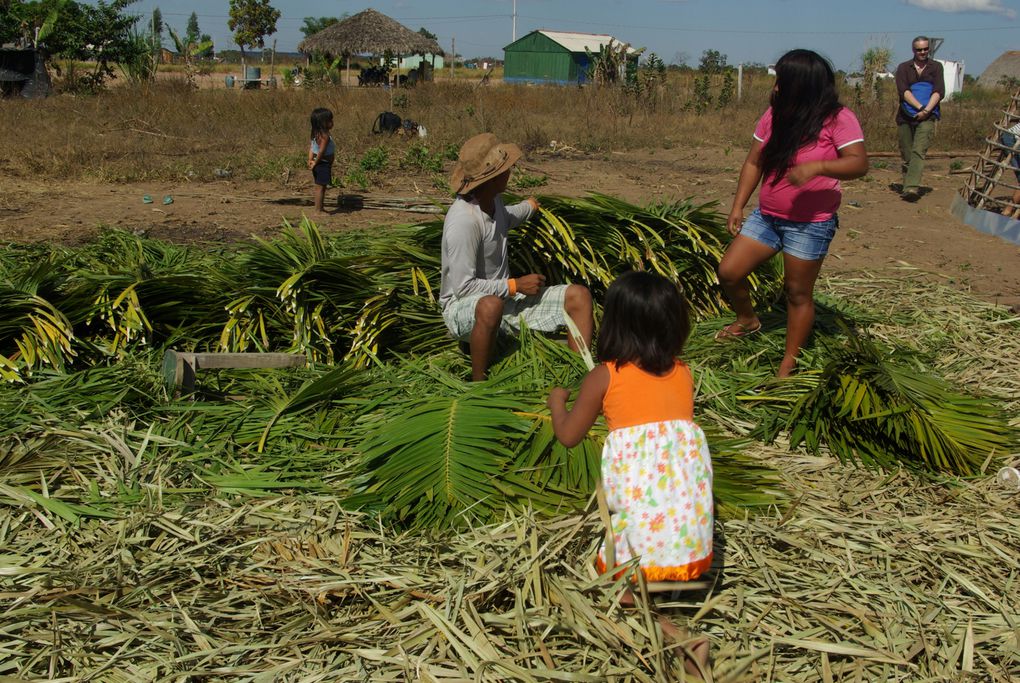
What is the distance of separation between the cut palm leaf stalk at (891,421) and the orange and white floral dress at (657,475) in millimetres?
1304

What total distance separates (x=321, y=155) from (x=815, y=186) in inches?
225

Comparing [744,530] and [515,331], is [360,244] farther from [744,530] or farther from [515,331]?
[744,530]

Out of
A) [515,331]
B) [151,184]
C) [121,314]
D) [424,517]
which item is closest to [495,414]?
[424,517]

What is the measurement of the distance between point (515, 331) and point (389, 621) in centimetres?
189

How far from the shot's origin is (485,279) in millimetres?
4031

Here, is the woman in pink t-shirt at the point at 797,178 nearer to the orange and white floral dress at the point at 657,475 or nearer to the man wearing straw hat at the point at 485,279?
the man wearing straw hat at the point at 485,279

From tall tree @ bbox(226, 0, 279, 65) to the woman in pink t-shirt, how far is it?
46.4 meters

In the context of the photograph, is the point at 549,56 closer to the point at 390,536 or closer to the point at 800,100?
the point at 800,100

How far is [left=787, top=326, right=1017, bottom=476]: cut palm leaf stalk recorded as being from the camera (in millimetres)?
3326

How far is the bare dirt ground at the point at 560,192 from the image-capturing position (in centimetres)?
666

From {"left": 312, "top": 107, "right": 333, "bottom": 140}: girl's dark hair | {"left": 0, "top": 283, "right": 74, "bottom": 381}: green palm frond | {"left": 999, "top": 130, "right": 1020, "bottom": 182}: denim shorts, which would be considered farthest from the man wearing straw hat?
{"left": 999, "top": 130, "right": 1020, "bottom": 182}: denim shorts

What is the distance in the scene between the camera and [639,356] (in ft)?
7.72

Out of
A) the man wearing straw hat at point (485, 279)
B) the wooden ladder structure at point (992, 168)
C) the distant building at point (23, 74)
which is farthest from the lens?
the distant building at point (23, 74)

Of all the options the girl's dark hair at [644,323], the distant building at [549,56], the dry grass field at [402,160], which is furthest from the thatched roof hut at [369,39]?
the girl's dark hair at [644,323]
